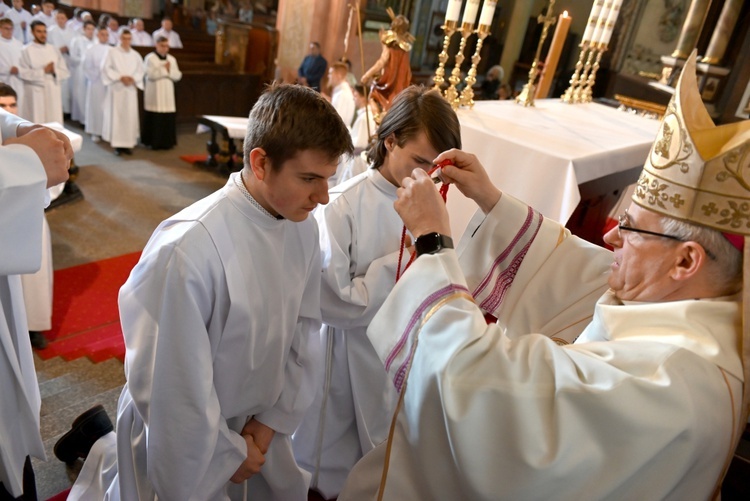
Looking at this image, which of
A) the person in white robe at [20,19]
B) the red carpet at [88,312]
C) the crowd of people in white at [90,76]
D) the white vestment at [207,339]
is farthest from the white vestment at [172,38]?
the white vestment at [207,339]

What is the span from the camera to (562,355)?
3.92 feet

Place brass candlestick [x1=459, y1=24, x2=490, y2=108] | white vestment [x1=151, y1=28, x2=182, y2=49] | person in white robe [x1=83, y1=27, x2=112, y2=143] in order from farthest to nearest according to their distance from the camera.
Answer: white vestment [x1=151, y1=28, x2=182, y2=49]
person in white robe [x1=83, y1=27, x2=112, y2=143]
brass candlestick [x1=459, y1=24, x2=490, y2=108]

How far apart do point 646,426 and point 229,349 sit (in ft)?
3.73

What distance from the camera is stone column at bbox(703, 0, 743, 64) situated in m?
7.82

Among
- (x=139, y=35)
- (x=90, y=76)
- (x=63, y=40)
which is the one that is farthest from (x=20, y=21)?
(x=90, y=76)

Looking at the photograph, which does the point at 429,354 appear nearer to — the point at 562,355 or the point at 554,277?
the point at 562,355

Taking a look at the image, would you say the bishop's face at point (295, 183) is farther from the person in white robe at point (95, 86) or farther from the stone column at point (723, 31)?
the person in white robe at point (95, 86)

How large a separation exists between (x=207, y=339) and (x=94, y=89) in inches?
357

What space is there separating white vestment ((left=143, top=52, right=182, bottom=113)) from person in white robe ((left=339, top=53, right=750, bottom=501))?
8.43m

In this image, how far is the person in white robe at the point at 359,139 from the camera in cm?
416

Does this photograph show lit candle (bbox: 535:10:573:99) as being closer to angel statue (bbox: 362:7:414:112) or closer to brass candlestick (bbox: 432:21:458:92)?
angel statue (bbox: 362:7:414:112)

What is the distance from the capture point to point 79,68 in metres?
9.92

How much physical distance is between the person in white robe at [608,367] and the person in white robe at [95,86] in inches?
363

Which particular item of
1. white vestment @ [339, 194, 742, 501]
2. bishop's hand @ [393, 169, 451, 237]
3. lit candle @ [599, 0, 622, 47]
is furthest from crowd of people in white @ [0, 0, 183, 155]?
white vestment @ [339, 194, 742, 501]
